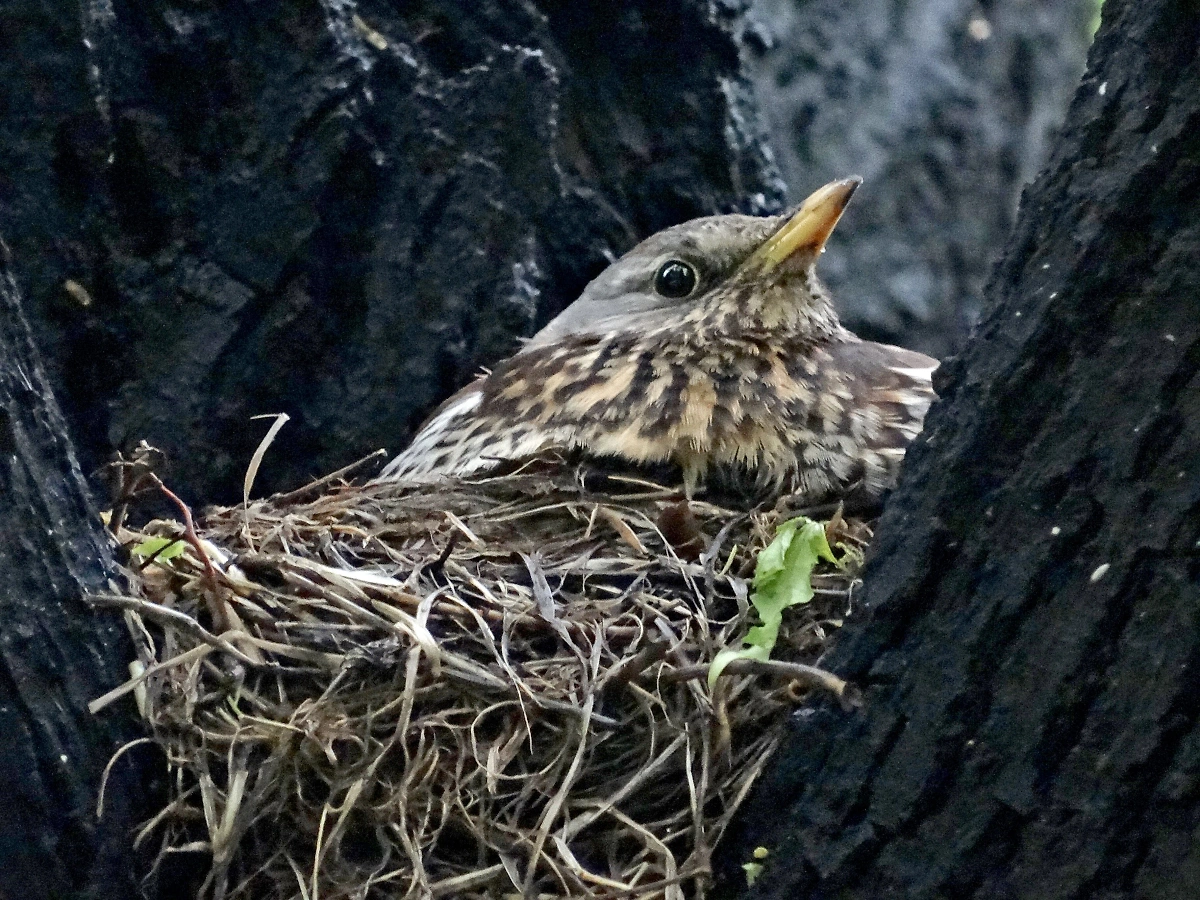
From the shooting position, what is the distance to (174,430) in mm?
2967

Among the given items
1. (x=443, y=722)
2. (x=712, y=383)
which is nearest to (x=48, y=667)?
(x=443, y=722)

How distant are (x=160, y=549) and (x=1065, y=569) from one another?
132cm

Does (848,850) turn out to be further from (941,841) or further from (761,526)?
(761,526)

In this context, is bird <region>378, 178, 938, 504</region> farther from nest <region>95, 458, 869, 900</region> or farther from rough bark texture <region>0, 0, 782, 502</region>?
nest <region>95, 458, 869, 900</region>

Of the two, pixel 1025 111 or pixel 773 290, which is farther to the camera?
pixel 1025 111

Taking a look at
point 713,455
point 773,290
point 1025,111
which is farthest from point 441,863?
point 1025,111

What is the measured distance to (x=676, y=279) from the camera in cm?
309

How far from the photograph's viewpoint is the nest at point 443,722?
1945 millimetres

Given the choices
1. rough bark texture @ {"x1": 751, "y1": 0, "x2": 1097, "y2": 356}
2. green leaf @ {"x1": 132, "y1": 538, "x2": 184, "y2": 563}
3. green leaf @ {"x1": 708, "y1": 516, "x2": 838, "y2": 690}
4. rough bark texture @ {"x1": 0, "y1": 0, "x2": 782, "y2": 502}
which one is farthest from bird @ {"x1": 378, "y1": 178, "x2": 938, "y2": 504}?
rough bark texture @ {"x1": 751, "y1": 0, "x2": 1097, "y2": 356}

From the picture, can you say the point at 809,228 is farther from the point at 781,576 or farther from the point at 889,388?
the point at 781,576

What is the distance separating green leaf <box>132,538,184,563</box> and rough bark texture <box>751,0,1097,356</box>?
7.45ft

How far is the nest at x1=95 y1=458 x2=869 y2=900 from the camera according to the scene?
1.95 m

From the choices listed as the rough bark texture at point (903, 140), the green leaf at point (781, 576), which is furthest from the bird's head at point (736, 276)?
the rough bark texture at point (903, 140)

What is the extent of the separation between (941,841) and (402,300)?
1901 mm
